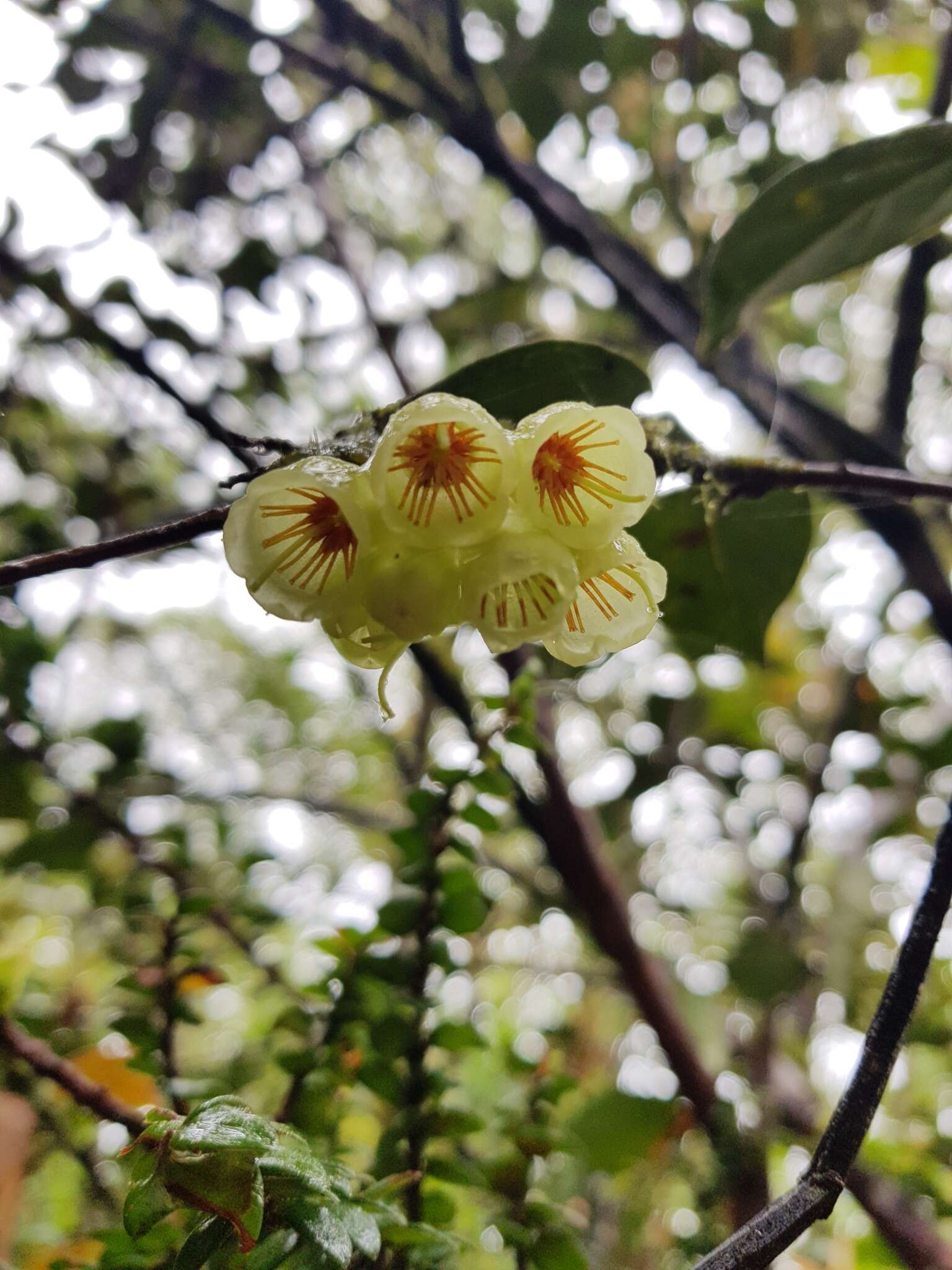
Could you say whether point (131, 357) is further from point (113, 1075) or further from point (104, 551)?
point (113, 1075)

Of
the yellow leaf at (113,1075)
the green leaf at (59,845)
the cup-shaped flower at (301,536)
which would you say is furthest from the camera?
the green leaf at (59,845)

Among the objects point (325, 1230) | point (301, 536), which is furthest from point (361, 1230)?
point (301, 536)

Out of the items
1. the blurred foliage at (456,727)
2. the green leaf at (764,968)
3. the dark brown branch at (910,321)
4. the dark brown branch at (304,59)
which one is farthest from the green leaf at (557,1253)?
the dark brown branch at (304,59)

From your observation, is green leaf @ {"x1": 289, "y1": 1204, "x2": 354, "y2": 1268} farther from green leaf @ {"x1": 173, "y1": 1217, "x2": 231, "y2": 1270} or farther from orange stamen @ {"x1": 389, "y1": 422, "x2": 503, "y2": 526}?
orange stamen @ {"x1": 389, "y1": 422, "x2": 503, "y2": 526}

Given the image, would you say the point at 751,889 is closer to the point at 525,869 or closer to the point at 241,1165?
the point at 525,869

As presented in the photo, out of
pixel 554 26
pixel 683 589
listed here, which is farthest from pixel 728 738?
pixel 554 26

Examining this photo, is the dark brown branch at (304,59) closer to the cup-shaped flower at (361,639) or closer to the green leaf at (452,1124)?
the cup-shaped flower at (361,639)
